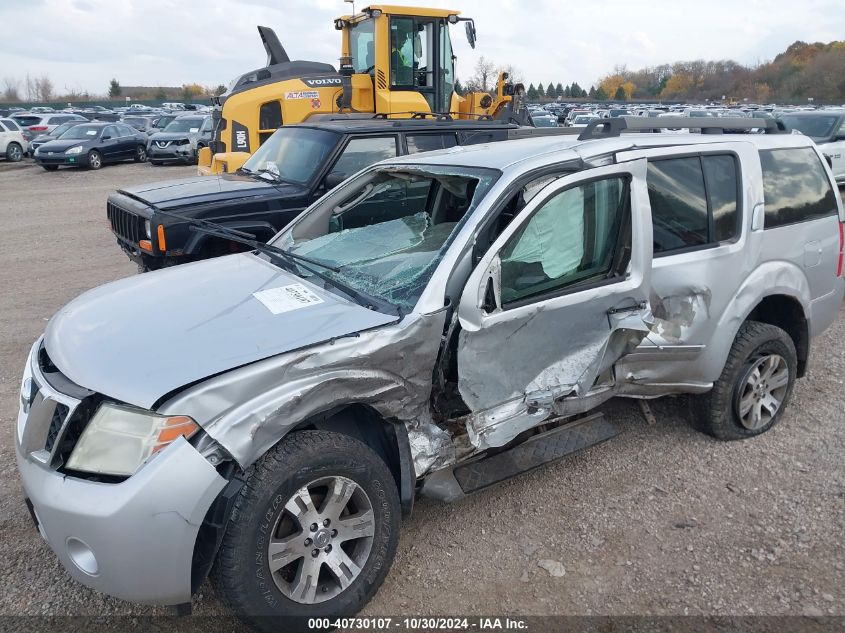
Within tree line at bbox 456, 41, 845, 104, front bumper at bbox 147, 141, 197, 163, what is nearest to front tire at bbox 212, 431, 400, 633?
front bumper at bbox 147, 141, 197, 163

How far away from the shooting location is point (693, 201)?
3818mm

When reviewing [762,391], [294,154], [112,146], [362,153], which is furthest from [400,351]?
[112,146]

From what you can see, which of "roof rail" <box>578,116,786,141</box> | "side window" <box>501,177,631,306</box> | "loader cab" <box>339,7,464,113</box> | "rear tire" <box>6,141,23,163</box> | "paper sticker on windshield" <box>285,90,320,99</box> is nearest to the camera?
"side window" <box>501,177,631,306</box>


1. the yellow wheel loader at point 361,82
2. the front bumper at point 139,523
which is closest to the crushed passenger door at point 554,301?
the front bumper at point 139,523

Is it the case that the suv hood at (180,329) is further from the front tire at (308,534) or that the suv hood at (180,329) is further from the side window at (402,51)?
the side window at (402,51)

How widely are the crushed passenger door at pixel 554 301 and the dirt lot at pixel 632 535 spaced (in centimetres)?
60

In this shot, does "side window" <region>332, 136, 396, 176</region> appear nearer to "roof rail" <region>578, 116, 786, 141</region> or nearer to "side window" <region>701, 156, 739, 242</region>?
"roof rail" <region>578, 116, 786, 141</region>

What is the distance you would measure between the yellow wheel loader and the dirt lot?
6.42 metres

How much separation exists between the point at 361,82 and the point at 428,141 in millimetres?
3736

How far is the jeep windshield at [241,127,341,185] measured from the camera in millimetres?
6855

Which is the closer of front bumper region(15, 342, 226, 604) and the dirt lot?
front bumper region(15, 342, 226, 604)

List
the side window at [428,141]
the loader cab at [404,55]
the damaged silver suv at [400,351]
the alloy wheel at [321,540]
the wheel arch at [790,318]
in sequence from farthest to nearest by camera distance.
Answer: the loader cab at [404,55]
the side window at [428,141]
the wheel arch at [790,318]
the alloy wheel at [321,540]
the damaged silver suv at [400,351]

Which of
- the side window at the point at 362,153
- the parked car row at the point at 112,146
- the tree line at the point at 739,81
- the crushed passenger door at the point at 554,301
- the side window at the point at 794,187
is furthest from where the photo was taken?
the tree line at the point at 739,81

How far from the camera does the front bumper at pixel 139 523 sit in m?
2.26
